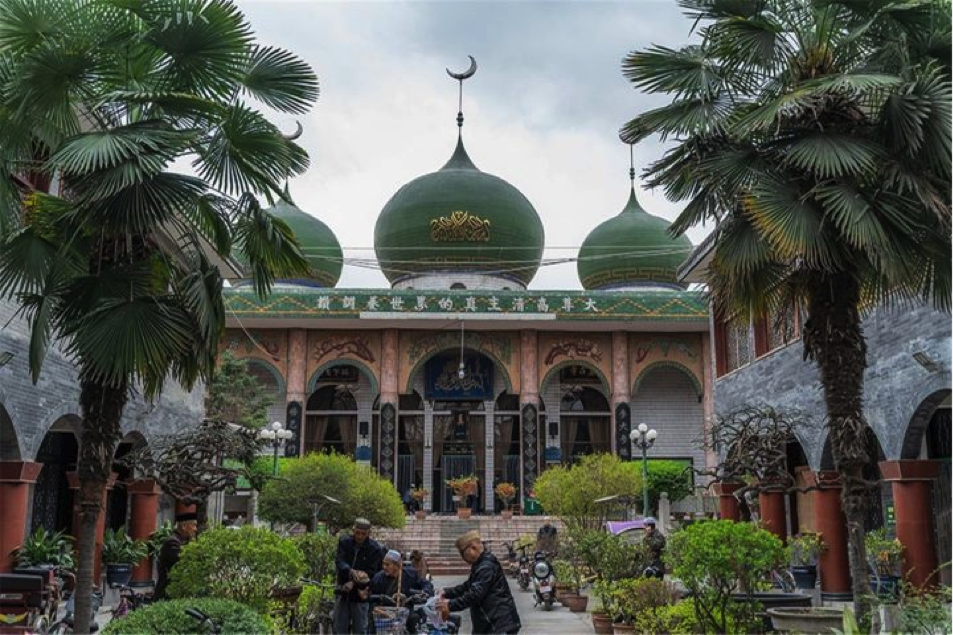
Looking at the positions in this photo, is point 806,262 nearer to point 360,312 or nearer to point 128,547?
point 128,547

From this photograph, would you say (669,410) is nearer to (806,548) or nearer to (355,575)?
(806,548)

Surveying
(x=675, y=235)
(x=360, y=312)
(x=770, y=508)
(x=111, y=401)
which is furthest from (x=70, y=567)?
(x=360, y=312)

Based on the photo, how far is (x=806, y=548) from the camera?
54.9ft

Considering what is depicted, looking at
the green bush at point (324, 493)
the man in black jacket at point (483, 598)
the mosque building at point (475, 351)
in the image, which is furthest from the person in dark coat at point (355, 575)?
the mosque building at point (475, 351)

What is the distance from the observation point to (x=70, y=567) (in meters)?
15.3

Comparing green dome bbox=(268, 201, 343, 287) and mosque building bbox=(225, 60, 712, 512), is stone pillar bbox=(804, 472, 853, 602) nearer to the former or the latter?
mosque building bbox=(225, 60, 712, 512)

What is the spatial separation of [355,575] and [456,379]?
1129 inches

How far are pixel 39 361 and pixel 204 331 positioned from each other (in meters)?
1.55

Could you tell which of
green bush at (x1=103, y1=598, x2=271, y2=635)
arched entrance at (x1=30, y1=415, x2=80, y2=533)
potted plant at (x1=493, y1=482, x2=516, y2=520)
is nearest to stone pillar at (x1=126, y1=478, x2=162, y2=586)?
arched entrance at (x1=30, y1=415, x2=80, y2=533)

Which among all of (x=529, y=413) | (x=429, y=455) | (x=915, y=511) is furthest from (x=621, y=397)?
(x=915, y=511)

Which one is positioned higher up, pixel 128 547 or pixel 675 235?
pixel 675 235

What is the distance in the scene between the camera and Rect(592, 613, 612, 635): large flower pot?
43.0 feet

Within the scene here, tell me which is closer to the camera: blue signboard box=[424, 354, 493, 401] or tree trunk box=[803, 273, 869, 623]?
tree trunk box=[803, 273, 869, 623]

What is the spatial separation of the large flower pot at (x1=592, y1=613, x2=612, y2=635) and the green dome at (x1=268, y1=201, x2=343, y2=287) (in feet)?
93.1
